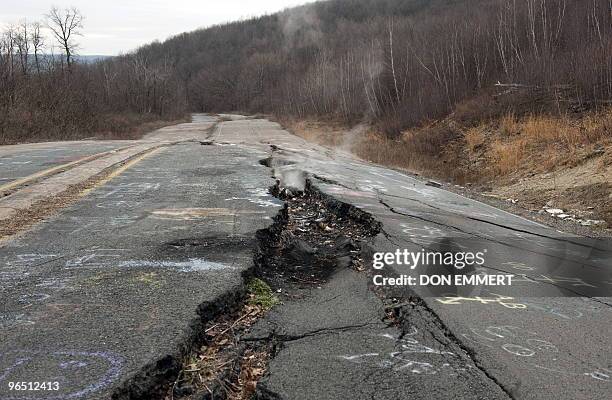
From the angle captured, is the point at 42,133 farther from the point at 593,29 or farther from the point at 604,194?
the point at 593,29

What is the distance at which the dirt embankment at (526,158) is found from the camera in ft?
35.7

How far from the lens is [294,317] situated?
139 inches

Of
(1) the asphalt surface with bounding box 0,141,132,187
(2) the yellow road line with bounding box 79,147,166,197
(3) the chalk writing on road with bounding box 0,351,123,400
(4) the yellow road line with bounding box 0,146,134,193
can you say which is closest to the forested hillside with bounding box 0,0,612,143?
(1) the asphalt surface with bounding box 0,141,132,187

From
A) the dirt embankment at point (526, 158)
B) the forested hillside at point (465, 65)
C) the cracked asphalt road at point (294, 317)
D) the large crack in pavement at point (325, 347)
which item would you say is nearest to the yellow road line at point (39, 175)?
the cracked asphalt road at point (294, 317)

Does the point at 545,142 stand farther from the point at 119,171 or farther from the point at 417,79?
the point at 417,79

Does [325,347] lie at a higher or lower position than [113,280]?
lower

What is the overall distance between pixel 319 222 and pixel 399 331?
3584mm

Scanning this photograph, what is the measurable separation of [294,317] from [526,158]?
1398 centimetres

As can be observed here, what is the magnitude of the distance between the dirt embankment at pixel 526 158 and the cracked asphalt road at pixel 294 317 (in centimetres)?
463

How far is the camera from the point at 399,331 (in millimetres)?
3381

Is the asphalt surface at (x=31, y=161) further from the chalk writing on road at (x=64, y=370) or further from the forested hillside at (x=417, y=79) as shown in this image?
the forested hillside at (x=417, y=79)

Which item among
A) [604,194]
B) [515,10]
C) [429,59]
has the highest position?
[515,10]

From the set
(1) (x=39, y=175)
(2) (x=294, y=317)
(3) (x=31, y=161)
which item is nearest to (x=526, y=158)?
(1) (x=39, y=175)

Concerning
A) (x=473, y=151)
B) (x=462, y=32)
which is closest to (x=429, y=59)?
(x=462, y=32)
